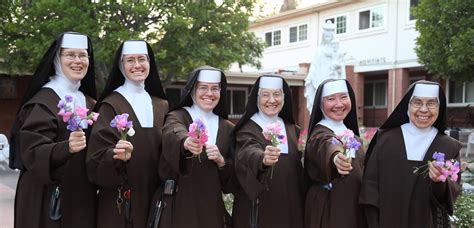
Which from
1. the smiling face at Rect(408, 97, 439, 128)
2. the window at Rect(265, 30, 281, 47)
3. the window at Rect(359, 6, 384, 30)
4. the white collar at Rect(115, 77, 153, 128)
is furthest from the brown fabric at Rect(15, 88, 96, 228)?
the window at Rect(265, 30, 281, 47)

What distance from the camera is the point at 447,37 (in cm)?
1456

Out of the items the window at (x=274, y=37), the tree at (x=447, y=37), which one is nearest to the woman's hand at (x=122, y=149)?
the tree at (x=447, y=37)

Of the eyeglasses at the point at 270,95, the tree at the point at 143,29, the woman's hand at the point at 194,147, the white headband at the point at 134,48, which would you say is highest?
the tree at the point at 143,29

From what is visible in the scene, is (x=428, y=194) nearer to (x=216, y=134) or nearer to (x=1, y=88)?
(x=216, y=134)

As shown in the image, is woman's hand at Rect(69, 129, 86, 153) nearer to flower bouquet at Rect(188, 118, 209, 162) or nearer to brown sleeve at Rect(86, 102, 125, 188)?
brown sleeve at Rect(86, 102, 125, 188)

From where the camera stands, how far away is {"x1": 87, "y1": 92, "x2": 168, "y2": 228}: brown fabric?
11.0ft

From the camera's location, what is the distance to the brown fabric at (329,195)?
3.63 m

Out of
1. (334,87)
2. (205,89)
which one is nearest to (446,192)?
(334,87)

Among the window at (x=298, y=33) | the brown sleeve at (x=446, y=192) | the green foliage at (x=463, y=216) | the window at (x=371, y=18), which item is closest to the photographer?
the brown sleeve at (x=446, y=192)

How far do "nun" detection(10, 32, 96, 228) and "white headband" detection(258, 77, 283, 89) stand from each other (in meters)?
1.35

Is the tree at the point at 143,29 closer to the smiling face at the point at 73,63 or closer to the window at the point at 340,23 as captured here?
the smiling face at the point at 73,63

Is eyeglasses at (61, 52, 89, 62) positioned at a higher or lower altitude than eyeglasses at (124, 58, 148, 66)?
higher

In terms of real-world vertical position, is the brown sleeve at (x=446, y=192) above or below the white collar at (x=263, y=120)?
below

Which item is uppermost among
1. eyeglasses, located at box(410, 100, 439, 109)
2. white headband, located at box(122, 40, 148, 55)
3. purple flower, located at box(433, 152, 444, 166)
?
white headband, located at box(122, 40, 148, 55)
